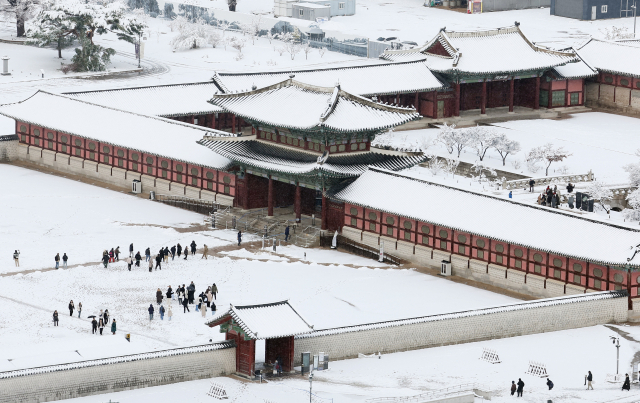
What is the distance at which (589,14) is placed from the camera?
591ft

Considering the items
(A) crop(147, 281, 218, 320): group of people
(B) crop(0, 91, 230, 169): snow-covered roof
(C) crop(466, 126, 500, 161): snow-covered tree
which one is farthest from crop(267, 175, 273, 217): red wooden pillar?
(C) crop(466, 126, 500, 161): snow-covered tree

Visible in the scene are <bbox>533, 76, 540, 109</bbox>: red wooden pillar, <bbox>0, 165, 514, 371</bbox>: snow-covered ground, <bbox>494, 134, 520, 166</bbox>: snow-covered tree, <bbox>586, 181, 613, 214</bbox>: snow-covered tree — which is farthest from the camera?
<bbox>533, 76, 540, 109</bbox>: red wooden pillar

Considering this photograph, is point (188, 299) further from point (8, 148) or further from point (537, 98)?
point (537, 98)

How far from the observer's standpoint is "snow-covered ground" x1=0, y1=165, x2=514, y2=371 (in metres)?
73.0

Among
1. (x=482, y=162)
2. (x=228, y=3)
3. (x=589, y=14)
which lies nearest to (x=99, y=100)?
(x=482, y=162)

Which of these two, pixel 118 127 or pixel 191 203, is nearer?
pixel 191 203

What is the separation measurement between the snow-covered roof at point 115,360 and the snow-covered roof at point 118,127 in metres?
30.6

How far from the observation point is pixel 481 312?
73.4 meters

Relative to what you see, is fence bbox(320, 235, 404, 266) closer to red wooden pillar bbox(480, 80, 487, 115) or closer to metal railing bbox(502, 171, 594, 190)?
metal railing bbox(502, 171, 594, 190)

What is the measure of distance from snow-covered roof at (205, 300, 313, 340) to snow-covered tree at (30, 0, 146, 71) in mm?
80839

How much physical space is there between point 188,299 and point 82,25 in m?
72.3

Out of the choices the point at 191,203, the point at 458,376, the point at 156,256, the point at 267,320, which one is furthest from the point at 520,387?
the point at 191,203

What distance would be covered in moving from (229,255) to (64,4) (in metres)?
63.8

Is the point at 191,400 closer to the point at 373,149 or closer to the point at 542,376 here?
the point at 542,376
